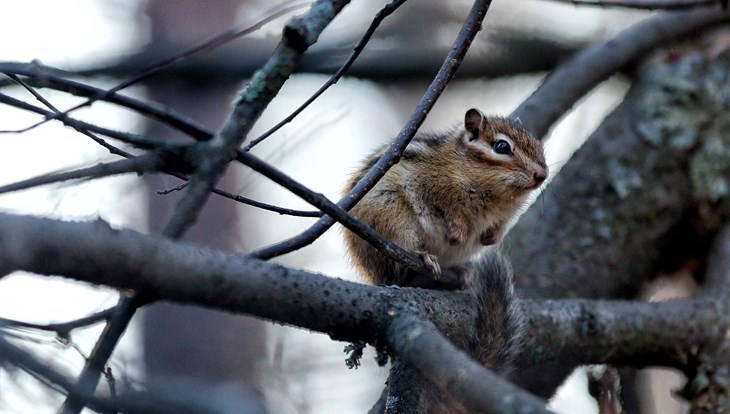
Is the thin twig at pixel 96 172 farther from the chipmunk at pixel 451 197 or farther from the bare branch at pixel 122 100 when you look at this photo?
the chipmunk at pixel 451 197

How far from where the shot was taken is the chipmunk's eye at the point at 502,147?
3.92 m

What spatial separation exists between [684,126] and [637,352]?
1516mm

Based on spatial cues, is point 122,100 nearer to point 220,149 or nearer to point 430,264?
point 220,149

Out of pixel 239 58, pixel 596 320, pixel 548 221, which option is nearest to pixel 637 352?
pixel 596 320

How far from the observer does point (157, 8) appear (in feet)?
24.2

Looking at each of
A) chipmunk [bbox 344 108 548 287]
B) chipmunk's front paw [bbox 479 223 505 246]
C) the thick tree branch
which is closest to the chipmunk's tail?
the thick tree branch

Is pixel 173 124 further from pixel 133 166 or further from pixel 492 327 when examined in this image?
pixel 492 327

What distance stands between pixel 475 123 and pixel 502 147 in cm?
22

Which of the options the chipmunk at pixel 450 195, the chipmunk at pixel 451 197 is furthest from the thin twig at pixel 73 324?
the chipmunk at pixel 450 195

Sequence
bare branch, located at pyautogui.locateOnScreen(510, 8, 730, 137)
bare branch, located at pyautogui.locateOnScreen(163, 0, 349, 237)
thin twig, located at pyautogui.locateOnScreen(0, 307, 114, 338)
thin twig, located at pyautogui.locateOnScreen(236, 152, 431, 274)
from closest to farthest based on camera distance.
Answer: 1. bare branch, located at pyautogui.locateOnScreen(163, 0, 349, 237)
2. thin twig, located at pyautogui.locateOnScreen(236, 152, 431, 274)
3. thin twig, located at pyautogui.locateOnScreen(0, 307, 114, 338)
4. bare branch, located at pyautogui.locateOnScreen(510, 8, 730, 137)

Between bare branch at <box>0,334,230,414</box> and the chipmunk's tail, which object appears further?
the chipmunk's tail

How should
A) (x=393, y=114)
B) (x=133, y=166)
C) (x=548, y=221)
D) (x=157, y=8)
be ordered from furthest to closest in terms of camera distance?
(x=393, y=114), (x=157, y=8), (x=548, y=221), (x=133, y=166)

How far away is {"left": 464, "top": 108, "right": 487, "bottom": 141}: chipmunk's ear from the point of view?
407cm

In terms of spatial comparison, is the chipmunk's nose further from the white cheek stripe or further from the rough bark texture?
the rough bark texture
